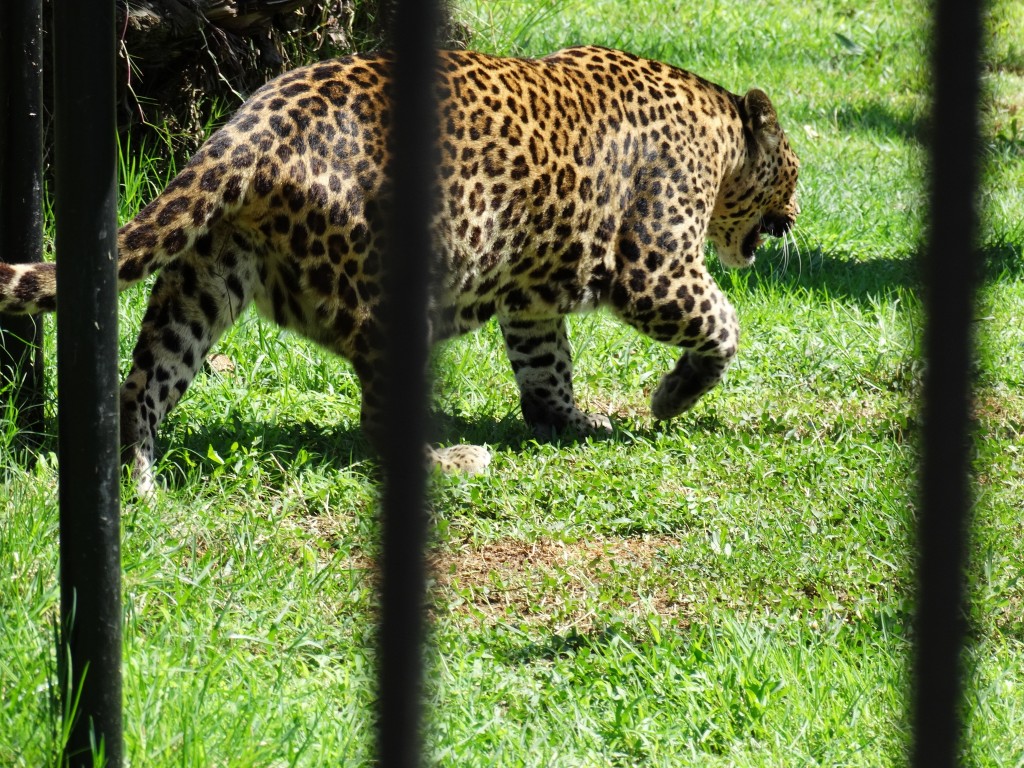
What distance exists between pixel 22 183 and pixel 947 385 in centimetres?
362

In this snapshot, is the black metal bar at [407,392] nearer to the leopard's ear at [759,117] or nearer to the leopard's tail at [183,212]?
the leopard's tail at [183,212]

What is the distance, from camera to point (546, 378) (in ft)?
17.8

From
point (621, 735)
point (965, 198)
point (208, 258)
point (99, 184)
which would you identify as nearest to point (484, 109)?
point (208, 258)

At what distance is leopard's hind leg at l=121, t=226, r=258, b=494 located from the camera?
4.42 m

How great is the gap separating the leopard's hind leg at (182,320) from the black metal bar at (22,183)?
347mm

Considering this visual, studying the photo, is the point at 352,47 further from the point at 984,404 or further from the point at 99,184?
the point at 99,184

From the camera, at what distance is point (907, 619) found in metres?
3.54

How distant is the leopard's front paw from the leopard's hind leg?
0.91m

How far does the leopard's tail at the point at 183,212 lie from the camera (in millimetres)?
4109

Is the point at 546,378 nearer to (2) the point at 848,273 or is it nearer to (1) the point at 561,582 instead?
(1) the point at 561,582

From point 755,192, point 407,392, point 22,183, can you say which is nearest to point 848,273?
point 755,192

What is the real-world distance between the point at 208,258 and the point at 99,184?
90.5 inches

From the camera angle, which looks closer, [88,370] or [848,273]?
[88,370]

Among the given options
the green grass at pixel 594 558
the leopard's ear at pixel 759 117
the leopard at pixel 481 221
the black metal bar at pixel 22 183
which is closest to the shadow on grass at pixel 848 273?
the green grass at pixel 594 558
